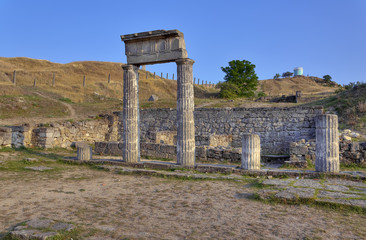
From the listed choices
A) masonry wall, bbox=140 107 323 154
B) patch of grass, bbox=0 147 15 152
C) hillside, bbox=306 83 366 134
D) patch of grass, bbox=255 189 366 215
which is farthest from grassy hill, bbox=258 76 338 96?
patch of grass, bbox=255 189 366 215

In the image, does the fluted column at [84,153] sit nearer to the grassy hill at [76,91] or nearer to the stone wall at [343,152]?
the stone wall at [343,152]

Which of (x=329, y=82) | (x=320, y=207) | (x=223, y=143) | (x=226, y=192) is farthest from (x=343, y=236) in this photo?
(x=329, y=82)

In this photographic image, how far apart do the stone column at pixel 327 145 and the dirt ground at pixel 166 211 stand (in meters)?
2.78

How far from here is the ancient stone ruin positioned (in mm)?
10688

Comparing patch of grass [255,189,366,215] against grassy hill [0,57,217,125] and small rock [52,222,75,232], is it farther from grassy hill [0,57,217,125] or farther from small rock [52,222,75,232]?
grassy hill [0,57,217,125]

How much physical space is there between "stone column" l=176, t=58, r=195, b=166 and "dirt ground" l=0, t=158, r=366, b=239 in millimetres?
1920

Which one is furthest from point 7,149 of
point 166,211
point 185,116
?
point 166,211

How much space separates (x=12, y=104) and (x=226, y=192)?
909 inches

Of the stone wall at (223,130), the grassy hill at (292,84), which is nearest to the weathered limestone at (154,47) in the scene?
the stone wall at (223,130)

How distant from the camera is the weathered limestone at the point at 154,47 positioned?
35.5 feet

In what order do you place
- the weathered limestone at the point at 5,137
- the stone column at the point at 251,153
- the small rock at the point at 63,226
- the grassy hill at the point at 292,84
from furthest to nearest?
the grassy hill at the point at 292,84 → the weathered limestone at the point at 5,137 → the stone column at the point at 251,153 → the small rock at the point at 63,226

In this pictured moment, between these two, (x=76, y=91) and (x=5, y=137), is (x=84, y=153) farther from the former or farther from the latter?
(x=76, y=91)

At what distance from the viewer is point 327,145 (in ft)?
30.2

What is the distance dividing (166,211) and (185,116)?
17.3ft
